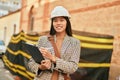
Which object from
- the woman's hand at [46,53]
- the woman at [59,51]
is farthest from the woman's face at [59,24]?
the woman's hand at [46,53]

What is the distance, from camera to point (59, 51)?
9.89 ft

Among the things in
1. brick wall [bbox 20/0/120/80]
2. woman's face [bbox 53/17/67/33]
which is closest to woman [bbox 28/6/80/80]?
woman's face [bbox 53/17/67/33]

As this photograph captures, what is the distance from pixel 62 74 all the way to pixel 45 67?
0.20m

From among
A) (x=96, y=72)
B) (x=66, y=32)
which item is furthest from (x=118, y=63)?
(x=66, y=32)

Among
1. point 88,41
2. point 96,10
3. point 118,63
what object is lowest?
point 118,63

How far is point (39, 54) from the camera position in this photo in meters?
2.96

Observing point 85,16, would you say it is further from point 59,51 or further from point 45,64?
point 45,64

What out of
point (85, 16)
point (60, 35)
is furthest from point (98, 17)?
point (60, 35)

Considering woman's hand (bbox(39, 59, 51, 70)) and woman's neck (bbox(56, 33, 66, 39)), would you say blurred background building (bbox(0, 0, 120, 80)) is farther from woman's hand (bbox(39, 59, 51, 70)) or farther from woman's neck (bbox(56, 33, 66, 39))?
woman's hand (bbox(39, 59, 51, 70))

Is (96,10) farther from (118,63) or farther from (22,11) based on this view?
(22,11)

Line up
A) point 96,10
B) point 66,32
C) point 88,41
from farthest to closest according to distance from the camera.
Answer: point 96,10 < point 88,41 < point 66,32

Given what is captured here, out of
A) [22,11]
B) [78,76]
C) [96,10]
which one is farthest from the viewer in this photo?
[22,11]

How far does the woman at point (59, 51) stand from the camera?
2943mm

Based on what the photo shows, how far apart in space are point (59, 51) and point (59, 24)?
282 mm
